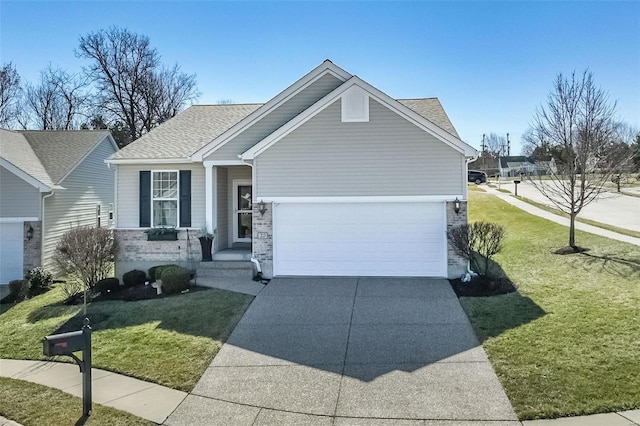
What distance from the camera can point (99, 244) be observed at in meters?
11.5

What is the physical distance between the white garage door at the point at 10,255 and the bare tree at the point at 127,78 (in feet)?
68.2

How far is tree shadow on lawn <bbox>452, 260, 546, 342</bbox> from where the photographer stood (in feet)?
24.0

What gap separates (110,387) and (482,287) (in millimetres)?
8490

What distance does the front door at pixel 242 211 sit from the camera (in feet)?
45.6

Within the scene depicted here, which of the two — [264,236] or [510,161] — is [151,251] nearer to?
[264,236]

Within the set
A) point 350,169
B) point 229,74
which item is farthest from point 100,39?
point 350,169

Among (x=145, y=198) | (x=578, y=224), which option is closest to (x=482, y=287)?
(x=145, y=198)

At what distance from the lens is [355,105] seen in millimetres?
11164

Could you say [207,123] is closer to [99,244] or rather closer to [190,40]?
[190,40]

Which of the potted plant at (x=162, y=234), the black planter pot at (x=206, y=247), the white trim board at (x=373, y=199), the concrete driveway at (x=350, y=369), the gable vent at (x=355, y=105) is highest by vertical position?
the gable vent at (x=355, y=105)

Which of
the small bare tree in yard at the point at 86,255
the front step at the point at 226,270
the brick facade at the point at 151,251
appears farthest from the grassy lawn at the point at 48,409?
the brick facade at the point at 151,251

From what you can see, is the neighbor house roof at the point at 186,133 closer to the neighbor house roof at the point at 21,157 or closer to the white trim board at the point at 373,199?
the white trim board at the point at 373,199

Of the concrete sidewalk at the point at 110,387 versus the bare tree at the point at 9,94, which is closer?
the concrete sidewalk at the point at 110,387

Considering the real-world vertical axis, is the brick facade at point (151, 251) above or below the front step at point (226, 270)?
above
